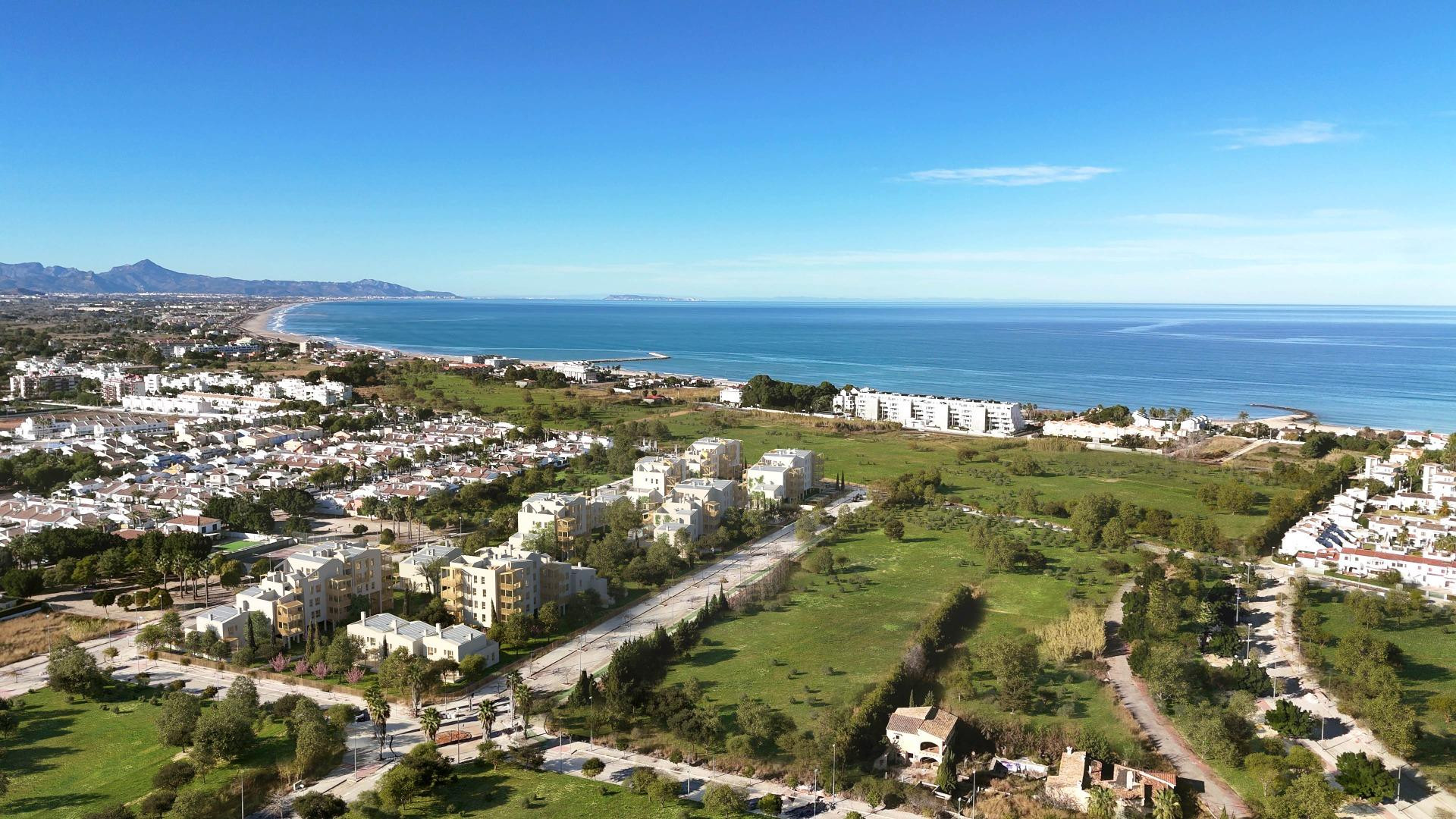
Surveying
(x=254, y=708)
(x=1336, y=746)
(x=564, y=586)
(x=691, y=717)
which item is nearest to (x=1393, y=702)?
(x=1336, y=746)

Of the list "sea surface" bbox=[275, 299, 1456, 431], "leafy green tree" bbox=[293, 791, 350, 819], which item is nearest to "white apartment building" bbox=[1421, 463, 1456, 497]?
"sea surface" bbox=[275, 299, 1456, 431]

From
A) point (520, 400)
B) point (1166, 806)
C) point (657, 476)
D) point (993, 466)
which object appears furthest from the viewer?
point (520, 400)

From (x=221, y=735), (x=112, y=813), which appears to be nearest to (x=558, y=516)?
(x=221, y=735)

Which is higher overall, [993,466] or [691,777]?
[993,466]

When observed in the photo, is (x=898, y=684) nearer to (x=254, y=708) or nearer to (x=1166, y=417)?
(x=254, y=708)

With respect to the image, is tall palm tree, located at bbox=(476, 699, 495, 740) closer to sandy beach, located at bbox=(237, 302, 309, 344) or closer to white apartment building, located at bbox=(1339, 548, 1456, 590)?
white apartment building, located at bbox=(1339, 548, 1456, 590)

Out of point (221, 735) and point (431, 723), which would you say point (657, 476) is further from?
point (221, 735)

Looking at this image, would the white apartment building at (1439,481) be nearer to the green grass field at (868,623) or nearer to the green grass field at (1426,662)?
the green grass field at (1426,662)
